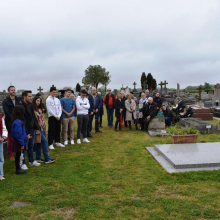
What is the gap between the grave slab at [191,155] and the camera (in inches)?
196

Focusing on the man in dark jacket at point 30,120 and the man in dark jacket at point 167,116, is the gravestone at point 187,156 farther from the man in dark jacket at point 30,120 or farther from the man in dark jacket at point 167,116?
the man in dark jacket at point 167,116

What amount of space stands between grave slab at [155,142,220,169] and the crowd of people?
9.54 feet

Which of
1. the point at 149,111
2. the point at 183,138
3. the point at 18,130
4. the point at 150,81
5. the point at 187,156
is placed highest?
the point at 150,81

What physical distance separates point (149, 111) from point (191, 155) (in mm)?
4379

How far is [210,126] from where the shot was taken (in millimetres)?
9180

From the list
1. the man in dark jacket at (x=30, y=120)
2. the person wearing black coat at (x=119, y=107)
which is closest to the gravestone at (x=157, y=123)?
the person wearing black coat at (x=119, y=107)

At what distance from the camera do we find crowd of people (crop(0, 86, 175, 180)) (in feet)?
16.0

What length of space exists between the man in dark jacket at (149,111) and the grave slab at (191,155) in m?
3.11

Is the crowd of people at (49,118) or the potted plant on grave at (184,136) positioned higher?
the crowd of people at (49,118)

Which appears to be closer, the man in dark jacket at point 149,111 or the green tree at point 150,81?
the man in dark jacket at point 149,111

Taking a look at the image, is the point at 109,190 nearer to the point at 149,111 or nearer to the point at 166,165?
the point at 166,165

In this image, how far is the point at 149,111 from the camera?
9852 millimetres

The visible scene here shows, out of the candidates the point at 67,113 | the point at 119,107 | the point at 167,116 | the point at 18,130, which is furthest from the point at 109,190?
the point at 167,116

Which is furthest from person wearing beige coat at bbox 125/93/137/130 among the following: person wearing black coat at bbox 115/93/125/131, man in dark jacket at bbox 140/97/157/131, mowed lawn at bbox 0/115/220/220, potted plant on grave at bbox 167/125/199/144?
mowed lawn at bbox 0/115/220/220
